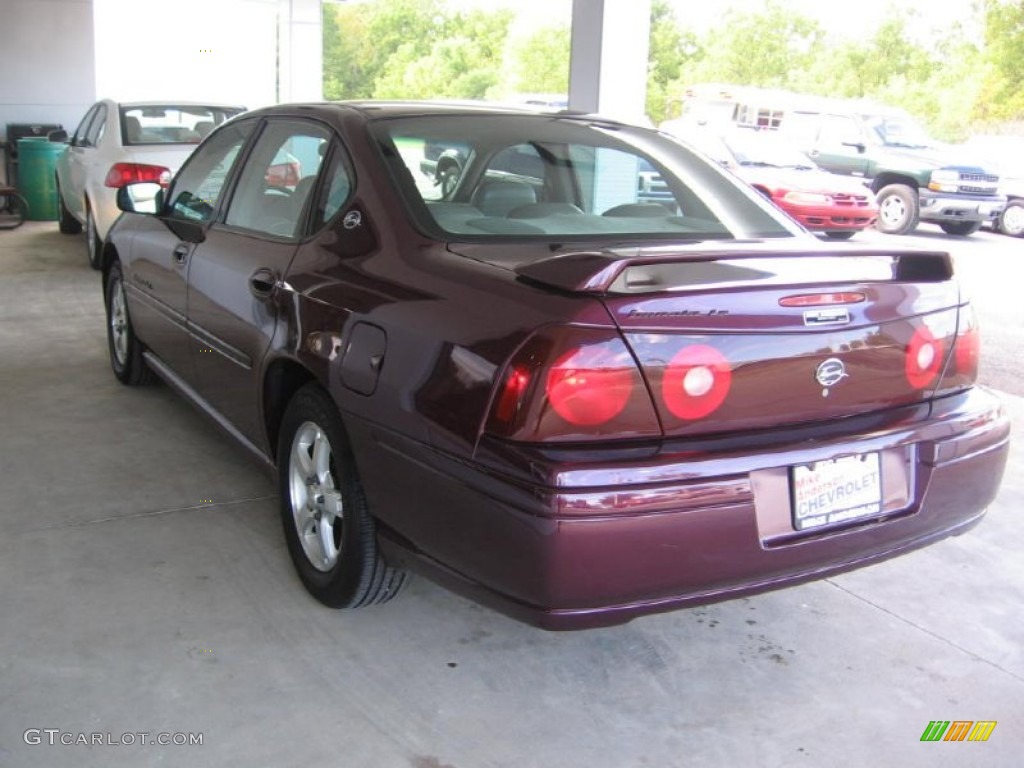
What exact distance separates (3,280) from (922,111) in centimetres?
3510

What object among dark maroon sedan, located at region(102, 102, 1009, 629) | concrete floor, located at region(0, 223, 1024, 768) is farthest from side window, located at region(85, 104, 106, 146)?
dark maroon sedan, located at region(102, 102, 1009, 629)

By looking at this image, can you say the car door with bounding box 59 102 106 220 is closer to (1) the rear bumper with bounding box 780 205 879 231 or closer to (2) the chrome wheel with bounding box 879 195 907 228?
(1) the rear bumper with bounding box 780 205 879 231

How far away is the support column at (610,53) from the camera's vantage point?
6980 mm

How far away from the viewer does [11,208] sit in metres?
Answer: 13.4

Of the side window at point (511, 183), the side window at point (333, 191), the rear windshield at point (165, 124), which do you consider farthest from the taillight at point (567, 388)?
the rear windshield at point (165, 124)

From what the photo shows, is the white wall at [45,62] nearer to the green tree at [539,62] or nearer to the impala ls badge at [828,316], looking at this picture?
the impala ls badge at [828,316]

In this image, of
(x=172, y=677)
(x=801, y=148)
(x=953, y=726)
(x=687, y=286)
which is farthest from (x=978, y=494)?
(x=801, y=148)

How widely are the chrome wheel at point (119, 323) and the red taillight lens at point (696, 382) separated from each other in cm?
364

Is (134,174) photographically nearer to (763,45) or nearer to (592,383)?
(592,383)

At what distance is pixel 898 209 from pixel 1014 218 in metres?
2.00

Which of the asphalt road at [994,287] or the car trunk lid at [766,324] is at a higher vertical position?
the car trunk lid at [766,324]

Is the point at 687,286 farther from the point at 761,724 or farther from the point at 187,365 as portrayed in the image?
the point at 187,365

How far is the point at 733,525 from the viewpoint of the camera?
2420 millimetres

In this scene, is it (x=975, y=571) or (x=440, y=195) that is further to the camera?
(x=975, y=571)
